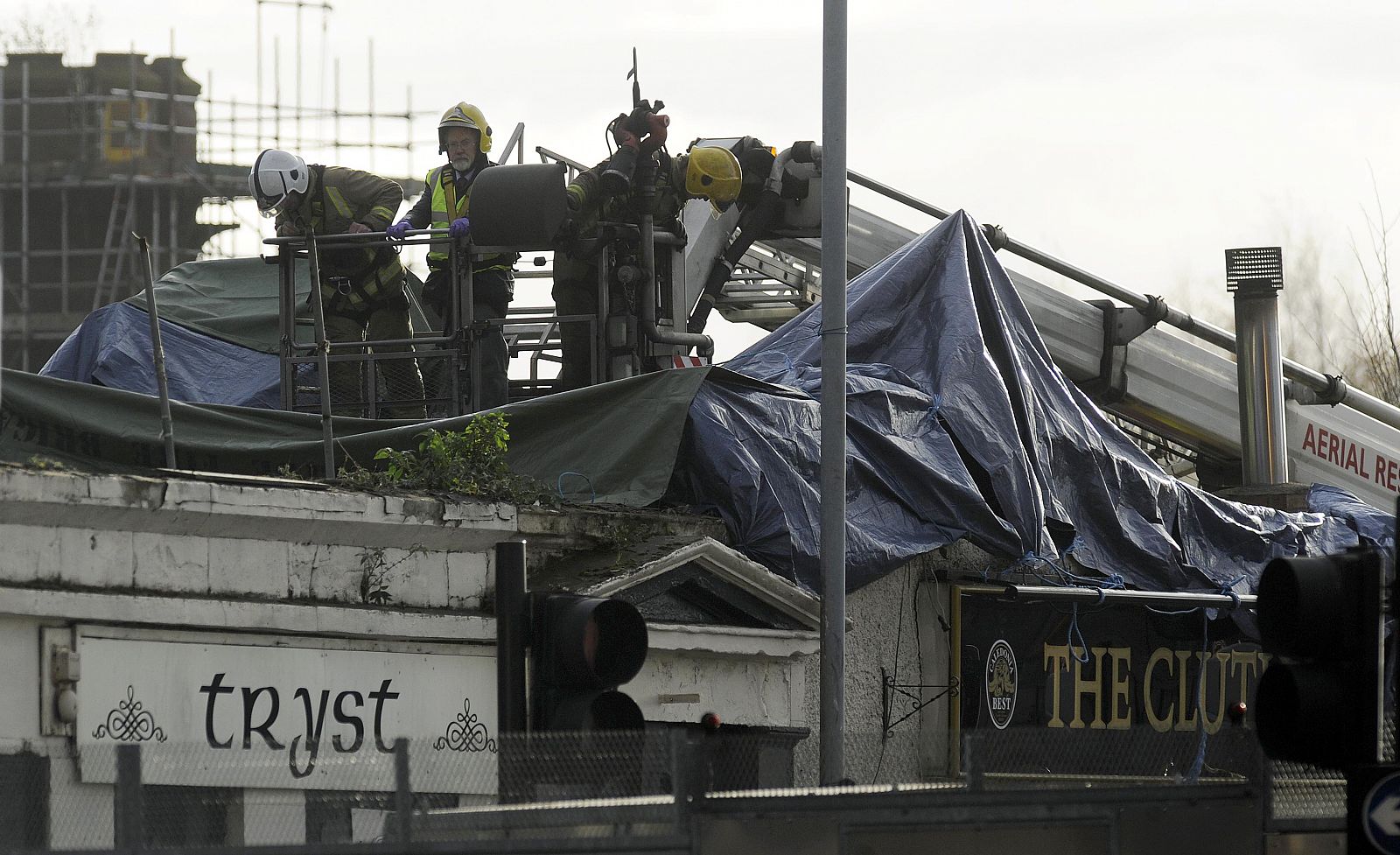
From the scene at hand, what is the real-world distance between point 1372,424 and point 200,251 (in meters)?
45.0

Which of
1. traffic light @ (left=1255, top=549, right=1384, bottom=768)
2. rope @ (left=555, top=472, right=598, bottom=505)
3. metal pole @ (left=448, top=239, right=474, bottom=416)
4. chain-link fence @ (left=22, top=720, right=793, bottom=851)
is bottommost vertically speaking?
A: chain-link fence @ (left=22, top=720, right=793, bottom=851)

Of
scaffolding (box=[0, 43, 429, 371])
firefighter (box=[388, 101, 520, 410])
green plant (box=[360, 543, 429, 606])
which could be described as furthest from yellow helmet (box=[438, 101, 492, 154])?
scaffolding (box=[0, 43, 429, 371])

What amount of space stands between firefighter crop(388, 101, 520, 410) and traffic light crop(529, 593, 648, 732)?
21.7 feet

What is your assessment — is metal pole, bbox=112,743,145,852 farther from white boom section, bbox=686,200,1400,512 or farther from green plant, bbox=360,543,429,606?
white boom section, bbox=686,200,1400,512

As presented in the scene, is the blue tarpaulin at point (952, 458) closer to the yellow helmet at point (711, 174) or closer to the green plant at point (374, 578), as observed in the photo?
the yellow helmet at point (711, 174)

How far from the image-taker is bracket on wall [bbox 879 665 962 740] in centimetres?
1427

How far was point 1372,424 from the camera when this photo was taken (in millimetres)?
21641

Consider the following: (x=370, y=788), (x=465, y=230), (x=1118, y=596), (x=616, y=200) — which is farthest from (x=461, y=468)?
(x=1118, y=596)

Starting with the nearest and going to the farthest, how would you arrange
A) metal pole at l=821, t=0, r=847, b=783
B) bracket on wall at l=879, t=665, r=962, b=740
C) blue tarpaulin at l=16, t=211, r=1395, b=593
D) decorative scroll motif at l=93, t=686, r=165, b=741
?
decorative scroll motif at l=93, t=686, r=165, b=741 < metal pole at l=821, t=0, r=847, b=783 < blue tarpaulin at l=16, t=211, r=1395, b=593 < bracket on wall at l=879, t=665, r=962, b=740

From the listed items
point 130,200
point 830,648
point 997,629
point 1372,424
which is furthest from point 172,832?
point 130,200

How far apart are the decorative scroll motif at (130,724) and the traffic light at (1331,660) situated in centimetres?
572

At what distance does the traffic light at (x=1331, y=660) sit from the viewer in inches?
275

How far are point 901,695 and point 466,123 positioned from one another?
16.9 feet

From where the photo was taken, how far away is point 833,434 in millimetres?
12539
